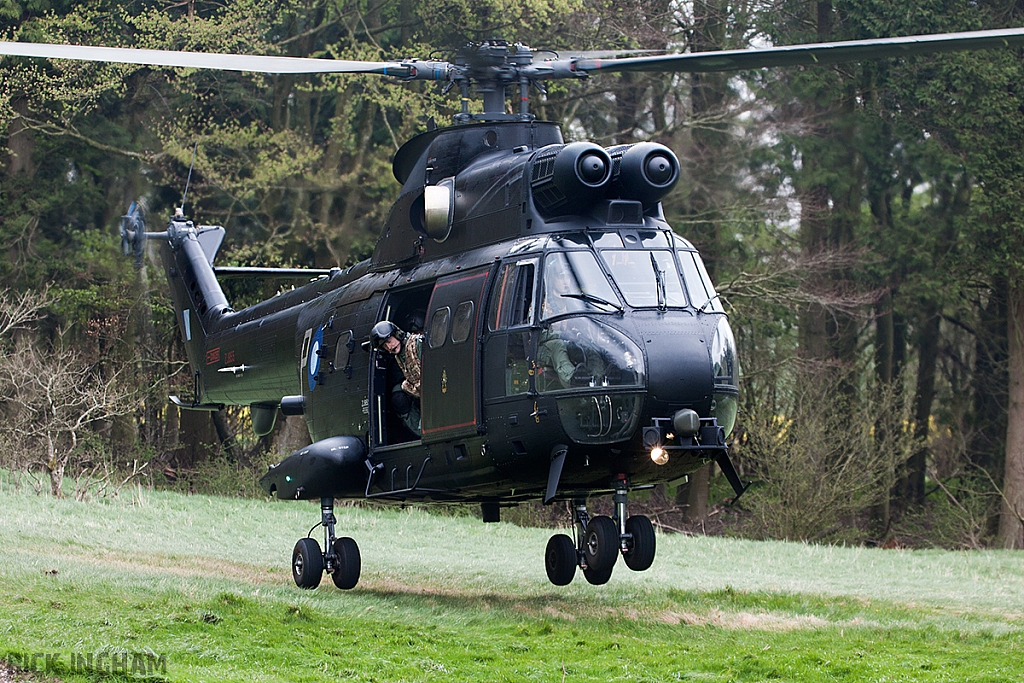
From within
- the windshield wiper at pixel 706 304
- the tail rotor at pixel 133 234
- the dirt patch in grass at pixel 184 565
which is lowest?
the dirt patch in grass at pixel 184 565

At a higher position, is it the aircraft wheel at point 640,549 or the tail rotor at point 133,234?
the tail rotor at point 133,234

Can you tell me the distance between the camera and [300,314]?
13633 millimetres

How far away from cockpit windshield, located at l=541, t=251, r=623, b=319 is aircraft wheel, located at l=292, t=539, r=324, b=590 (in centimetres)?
393

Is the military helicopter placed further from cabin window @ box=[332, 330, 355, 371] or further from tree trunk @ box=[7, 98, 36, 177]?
tree trunk @ box=[7, 98, 36, 177]

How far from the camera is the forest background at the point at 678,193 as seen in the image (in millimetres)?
25969

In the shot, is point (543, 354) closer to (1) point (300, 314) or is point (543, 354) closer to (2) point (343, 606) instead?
(2) point (343, 606)

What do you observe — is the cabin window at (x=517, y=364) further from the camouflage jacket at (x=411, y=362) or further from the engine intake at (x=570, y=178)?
the camouflage jacket at (x=411, y=362)

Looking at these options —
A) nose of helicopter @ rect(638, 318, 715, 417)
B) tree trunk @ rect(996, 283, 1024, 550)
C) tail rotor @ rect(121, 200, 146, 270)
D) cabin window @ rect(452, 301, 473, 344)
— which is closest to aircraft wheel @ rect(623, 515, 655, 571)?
nose of helicopter @ rect(638, 318, 715, 417)

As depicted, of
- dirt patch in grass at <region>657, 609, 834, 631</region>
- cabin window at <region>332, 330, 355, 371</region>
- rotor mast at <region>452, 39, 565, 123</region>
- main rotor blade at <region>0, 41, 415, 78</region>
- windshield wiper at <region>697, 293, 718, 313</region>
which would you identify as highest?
rotor mast at <region>452, 39, 565, 123</region>

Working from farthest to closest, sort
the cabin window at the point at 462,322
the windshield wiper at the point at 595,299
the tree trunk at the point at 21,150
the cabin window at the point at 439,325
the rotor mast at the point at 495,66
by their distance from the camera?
the tree trunk at the point at 21,150 → the rotor mast at the point at 495,66 → the cabin window at the point at 439,325 → the cabin window at the point at 462,322 → the windshield wiper at the point at 595,299

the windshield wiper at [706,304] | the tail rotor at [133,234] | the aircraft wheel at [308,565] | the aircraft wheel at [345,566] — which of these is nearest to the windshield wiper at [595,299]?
the windshield wiper at [706,304]

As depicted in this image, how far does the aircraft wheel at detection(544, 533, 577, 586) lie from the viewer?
11625mm

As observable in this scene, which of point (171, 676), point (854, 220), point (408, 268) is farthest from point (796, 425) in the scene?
point (171, 676)

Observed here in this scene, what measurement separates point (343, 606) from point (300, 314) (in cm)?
362
